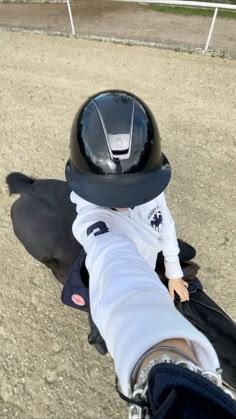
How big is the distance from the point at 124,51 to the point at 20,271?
14.6 ft

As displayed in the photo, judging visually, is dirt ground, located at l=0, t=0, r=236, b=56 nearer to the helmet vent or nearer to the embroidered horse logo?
the embroidered horse logo

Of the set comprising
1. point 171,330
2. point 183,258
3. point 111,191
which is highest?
point 171,330

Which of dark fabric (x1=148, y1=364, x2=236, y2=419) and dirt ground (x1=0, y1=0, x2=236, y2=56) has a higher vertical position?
dark fabric (x1=148, y1=364, x2=236, y2=419)

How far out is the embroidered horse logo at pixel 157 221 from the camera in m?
1.81

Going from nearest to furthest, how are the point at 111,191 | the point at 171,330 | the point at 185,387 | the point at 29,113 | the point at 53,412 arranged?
the point at 185,387 < the point at 171,330 < the point at 111,191 < the point at 53,412 < the point at 29,113

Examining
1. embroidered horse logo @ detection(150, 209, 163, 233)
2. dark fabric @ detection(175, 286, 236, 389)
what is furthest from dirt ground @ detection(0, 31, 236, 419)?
embroidered horse logo @ detection(150, 209, 163, 233)

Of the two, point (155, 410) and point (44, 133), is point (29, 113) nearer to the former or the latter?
point (44, 133)

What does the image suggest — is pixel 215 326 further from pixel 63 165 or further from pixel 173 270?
pixel 63 165

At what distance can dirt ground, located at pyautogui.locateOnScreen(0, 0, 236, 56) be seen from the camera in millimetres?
6785

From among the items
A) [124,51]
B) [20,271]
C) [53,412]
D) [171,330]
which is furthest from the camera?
[124,51]

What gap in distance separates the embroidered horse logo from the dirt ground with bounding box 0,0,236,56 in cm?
483

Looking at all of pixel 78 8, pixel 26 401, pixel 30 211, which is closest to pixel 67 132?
pixel 30 211

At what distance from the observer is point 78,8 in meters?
8.75

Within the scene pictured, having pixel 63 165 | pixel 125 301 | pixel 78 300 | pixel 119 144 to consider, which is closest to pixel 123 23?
pixel 63 165
